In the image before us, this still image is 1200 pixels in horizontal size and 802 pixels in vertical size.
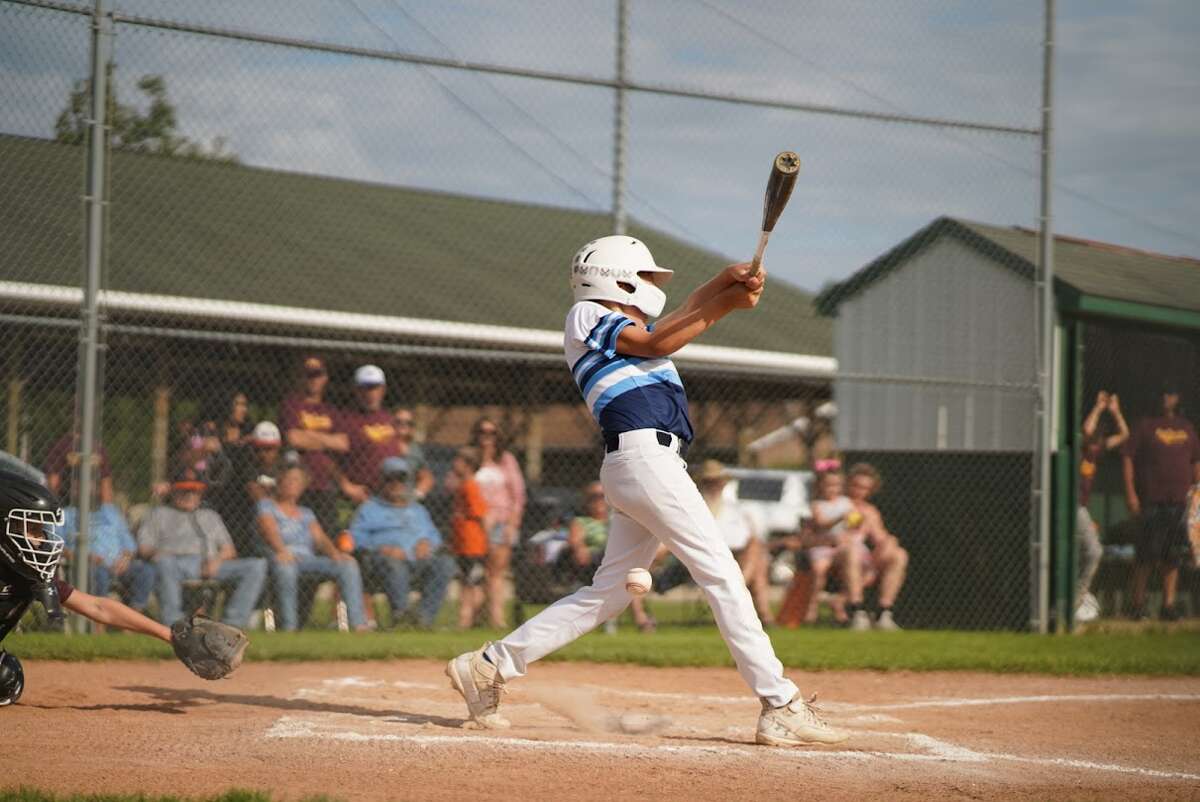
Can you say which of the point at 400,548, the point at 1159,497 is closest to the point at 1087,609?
the point at 1159,497

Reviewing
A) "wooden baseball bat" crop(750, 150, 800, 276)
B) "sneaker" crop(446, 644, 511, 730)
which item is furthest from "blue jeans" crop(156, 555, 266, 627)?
"wooden baseball bat" crop(750, 150, 800, 276)

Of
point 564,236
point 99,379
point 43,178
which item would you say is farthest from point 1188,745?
point 564,236

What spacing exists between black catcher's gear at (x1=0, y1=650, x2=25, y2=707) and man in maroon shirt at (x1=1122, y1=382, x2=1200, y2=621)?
363 inches

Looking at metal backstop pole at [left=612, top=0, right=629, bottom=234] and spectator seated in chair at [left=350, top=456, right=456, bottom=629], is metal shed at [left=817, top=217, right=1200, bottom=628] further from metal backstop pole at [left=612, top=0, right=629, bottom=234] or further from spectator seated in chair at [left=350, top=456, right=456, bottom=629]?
spectator seated in chair at [left=350, top=456, right=456, bottom=629]

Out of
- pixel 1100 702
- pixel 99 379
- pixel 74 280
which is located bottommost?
pixel 1100 702

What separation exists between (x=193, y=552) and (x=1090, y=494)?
7376mm

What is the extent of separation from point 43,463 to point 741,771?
6383 mm

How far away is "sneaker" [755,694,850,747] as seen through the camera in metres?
5.43

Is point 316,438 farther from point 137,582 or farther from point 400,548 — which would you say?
point 137,582

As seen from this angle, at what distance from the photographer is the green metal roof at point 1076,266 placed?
11.9 meters

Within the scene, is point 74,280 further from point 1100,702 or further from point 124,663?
point 1100,702

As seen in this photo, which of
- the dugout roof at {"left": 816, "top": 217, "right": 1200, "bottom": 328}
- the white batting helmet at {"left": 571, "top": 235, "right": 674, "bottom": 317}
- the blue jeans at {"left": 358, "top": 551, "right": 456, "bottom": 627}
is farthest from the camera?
the dugout roof at {"left": 816, "top": 217, "right": 1200, "bottom": 328}

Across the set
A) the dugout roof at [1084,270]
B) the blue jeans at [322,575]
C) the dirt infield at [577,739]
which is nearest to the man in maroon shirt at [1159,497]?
the dugout roof at [1084,270]

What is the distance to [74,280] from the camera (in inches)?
360
